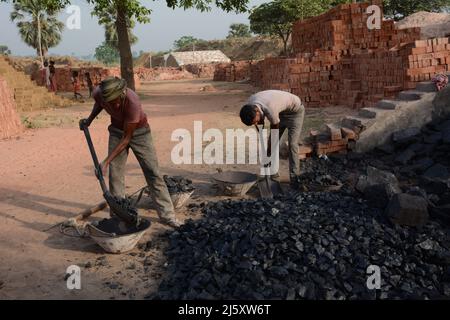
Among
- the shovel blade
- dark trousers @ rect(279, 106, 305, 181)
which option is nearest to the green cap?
the shovel blade

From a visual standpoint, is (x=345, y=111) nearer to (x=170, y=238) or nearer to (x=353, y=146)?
(x=353, y=146)

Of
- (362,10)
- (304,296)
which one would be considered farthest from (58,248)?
(362,10)

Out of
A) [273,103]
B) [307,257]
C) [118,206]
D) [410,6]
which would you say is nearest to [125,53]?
[273,103]

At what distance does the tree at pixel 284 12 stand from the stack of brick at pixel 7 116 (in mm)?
17048

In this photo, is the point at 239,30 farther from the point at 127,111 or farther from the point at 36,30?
the point at 127,111

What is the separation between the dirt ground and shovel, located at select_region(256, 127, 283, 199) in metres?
0.24

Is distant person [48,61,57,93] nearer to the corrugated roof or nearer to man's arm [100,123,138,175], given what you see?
man's arm [100,123,138,175]

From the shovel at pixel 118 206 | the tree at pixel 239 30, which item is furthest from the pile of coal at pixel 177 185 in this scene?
the tree at pixel 239 30

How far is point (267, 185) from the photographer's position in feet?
15.9

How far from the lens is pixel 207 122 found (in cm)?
1019

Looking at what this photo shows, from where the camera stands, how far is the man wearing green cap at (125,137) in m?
3.72

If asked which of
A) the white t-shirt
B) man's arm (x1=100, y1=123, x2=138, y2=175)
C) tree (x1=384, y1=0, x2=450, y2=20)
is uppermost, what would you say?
tree (x1=384, y1=0, x2=450, y2=20)

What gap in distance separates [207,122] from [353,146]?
15.0ft

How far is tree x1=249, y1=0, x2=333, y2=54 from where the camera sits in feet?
73.8
